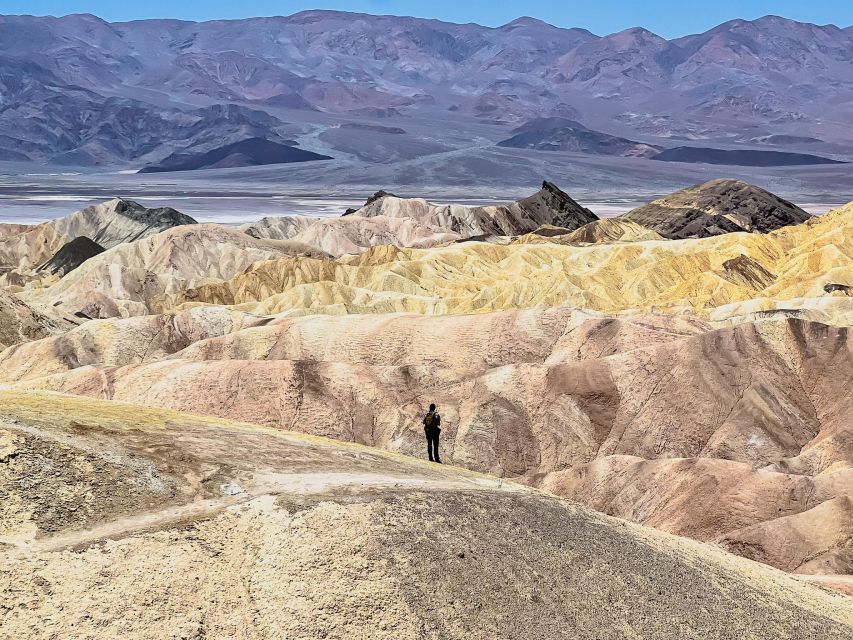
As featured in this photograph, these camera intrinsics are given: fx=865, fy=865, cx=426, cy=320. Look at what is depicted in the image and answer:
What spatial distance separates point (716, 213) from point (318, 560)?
465 feet

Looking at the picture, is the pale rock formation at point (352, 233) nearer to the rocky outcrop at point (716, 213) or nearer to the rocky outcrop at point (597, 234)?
the rocky outcrop at point (597, 234)

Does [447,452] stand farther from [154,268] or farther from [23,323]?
[154,268]

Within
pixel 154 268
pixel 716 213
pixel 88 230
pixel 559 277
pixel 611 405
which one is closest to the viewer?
pixel 611 405

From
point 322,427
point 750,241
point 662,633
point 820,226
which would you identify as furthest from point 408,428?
point 820,226

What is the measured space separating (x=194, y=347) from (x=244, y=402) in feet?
38.6

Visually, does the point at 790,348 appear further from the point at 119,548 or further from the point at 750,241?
the point at 750,241

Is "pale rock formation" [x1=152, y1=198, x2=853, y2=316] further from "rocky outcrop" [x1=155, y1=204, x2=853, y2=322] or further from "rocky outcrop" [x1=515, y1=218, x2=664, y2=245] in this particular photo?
"rocky outcrop" [x1=515, y1=218, x2=664, y2=245]

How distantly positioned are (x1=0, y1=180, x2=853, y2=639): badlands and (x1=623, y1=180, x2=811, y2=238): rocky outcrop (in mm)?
39529

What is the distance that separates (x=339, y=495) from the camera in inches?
717

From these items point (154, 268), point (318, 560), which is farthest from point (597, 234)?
point (318, 560)

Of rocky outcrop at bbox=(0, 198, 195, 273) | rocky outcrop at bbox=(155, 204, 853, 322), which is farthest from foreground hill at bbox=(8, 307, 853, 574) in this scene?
rocky outcrop at bbox=(0, 198, 195, 273)

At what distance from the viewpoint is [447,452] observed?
3969 cm

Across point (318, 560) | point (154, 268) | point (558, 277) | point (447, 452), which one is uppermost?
point (318, 560)

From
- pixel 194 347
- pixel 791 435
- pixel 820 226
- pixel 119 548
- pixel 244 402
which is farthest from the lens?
pixel 820 226
